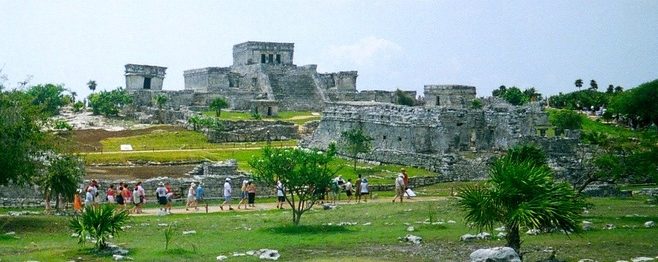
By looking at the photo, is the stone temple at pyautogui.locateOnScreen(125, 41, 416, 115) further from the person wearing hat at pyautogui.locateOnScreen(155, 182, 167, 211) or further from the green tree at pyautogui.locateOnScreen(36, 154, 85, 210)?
the green tree at pyautogui.locateOnScreen(36, 154, 85, 210)

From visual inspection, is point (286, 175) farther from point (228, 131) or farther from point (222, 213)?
point (228, 131)

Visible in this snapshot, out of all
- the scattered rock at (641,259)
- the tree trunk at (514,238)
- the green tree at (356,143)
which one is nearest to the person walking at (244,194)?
the green tree at (356,143)

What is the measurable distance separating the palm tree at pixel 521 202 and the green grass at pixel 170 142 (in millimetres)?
44259

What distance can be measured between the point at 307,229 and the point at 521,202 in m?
8.70

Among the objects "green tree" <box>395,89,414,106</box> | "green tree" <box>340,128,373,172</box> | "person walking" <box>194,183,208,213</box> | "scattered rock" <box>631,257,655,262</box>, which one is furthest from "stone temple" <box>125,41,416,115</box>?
"scattered rock" <box>631,257,655,262</box>

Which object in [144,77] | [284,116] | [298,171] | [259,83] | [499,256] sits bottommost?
[499,256]

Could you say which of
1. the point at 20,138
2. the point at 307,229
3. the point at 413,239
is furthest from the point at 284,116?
the point at 413,239

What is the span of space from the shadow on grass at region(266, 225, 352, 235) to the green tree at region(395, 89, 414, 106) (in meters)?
71.0

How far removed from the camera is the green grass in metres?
65.0

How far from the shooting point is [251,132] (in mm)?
74062

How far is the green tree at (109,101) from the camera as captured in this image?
282ft

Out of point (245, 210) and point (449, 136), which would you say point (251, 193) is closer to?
point (245, 210)

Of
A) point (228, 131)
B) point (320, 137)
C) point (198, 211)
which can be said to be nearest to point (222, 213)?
point (198, 211)

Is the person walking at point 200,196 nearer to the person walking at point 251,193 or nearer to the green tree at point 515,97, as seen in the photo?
the person walking at point 251,193
